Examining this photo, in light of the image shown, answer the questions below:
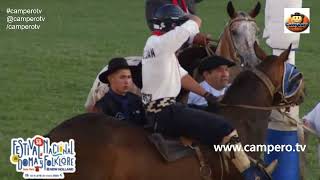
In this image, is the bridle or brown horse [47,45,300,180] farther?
the bridle

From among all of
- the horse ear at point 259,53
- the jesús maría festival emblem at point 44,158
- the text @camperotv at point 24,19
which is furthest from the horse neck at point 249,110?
the text @camperotv at point 24,19

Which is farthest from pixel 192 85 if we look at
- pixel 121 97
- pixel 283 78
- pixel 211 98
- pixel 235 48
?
pixel 235 48

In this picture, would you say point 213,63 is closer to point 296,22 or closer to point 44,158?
point 296,22

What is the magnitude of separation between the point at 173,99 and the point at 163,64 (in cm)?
37

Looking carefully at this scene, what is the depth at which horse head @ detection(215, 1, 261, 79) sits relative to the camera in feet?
29.8

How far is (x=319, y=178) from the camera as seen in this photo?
1080cm

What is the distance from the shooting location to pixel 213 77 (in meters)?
8.52

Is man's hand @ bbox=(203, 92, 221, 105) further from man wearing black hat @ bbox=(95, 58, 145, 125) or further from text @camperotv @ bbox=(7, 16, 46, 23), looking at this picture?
text @camperotv @ bbox=(7, 16, 46, 23)

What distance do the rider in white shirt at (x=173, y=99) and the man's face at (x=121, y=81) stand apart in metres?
0.35

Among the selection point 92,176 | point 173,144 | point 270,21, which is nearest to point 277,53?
point 270,21

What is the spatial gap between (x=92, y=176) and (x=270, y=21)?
3.17 m

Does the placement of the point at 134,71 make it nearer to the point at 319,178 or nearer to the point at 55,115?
the point at 319,178

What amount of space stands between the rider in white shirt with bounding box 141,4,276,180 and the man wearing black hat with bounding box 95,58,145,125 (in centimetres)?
31

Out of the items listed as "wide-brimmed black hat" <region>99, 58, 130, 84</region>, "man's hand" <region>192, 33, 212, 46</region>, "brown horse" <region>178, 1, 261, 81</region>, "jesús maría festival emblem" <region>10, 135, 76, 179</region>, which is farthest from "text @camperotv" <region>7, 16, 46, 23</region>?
"jesús maría festival emblem" <region>10, 135, 76, 179</region>
